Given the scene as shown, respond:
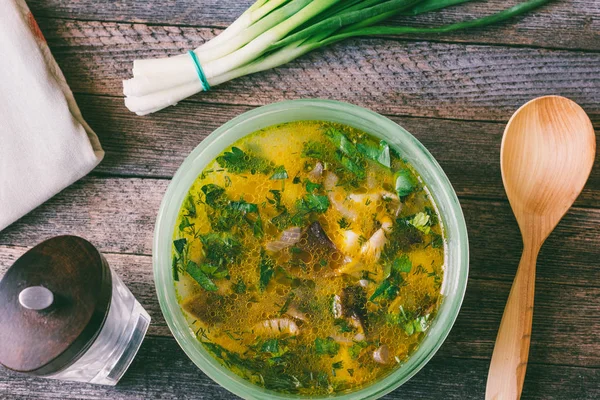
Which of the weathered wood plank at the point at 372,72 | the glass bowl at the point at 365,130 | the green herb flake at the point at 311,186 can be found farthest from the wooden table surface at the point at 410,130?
the green herb flake at the point at 311,186

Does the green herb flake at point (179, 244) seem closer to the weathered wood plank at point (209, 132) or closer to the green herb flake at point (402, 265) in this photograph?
the weathered wood plank at point (209, 132)

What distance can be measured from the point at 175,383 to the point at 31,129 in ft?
1.89

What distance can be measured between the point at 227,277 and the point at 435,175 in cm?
41

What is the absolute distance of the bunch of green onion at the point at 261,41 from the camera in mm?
1106

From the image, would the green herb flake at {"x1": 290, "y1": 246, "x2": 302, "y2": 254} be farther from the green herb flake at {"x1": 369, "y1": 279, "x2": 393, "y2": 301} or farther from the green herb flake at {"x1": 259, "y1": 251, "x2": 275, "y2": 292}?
the green herb flake at {"x1": 369, "y1": 279, "x2": 393, "y2": 301}

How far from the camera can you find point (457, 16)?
1.18 metres

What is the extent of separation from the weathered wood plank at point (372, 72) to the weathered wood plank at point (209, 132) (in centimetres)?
3

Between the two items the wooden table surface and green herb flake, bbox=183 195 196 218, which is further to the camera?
the wooden table surface

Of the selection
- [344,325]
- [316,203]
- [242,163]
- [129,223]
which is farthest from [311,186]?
[129,223]

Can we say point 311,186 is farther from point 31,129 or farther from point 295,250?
point 31,129

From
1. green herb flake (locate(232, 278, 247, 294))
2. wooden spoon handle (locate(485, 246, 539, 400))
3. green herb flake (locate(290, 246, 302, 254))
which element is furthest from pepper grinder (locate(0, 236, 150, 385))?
wooden spoon handle (locate(485, 246, 539, 400))

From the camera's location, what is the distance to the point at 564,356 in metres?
1.18

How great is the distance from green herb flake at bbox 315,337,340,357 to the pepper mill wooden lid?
0.37 m

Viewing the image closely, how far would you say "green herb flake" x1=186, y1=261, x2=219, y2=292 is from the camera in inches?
39.9
